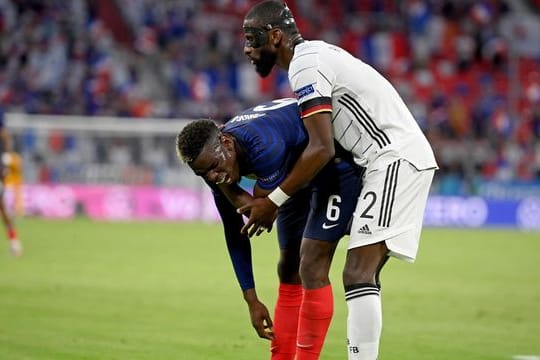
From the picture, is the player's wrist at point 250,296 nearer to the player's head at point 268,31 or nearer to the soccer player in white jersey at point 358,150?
the soccer player in white jersey at point 358,150

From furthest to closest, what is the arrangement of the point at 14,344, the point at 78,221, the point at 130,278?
the point at 78,221 → the point at 130,278 → the point at 14,344

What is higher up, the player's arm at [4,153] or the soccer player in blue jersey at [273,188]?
the soccer player in blue jersey at [273,188]

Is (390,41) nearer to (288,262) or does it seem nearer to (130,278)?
(130,278)

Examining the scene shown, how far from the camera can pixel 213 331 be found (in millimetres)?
9164

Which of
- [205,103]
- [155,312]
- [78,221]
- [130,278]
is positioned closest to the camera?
[155,312]

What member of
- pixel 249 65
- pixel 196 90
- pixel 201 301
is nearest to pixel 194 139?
pixel 201 301

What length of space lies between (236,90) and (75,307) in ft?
59.1

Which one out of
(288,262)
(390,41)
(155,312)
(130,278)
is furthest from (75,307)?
(390,41)

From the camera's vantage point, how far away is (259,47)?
6145mm

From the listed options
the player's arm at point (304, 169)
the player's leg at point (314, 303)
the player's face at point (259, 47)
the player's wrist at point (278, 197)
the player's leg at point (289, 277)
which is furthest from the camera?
the player's leg at point (289, 277)

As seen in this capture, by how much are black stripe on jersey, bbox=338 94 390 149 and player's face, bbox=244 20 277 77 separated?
0.52 metres

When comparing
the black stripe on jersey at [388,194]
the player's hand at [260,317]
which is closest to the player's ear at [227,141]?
the black stripe on jersey at [388,194]

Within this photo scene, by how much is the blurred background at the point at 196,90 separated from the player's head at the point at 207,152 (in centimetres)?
1872

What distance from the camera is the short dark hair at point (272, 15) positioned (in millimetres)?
6082
